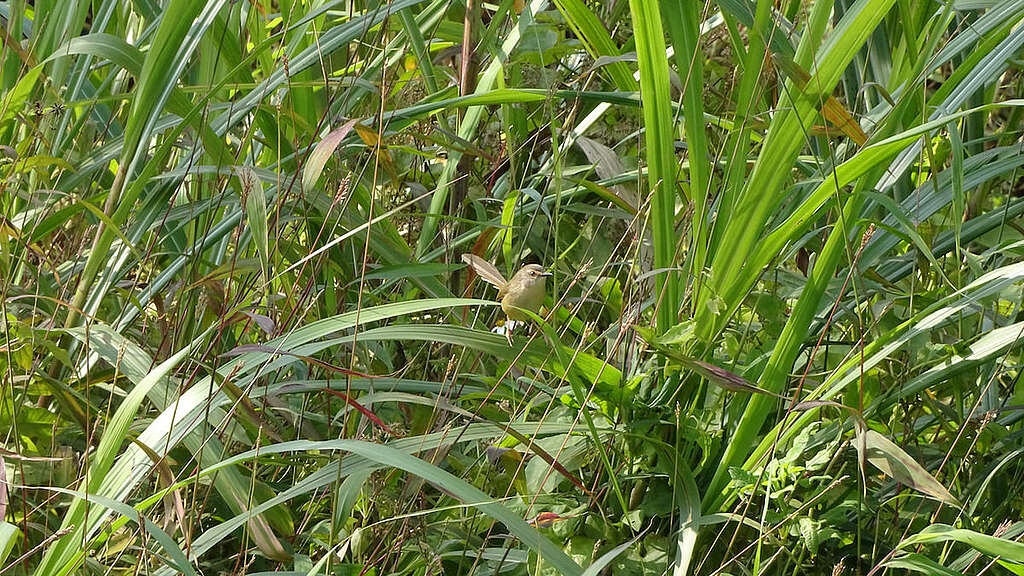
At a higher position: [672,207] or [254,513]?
[672,207]

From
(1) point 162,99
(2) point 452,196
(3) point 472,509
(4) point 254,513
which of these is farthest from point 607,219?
(4) point 254,513

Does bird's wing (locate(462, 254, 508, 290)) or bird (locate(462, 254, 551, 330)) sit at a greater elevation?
bird's wing (locate(462, 254, 508, 290))

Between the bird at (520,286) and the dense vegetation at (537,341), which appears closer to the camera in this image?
the dense vegetation at (537,341)

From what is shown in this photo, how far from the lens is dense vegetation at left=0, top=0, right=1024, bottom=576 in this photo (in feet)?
3.42

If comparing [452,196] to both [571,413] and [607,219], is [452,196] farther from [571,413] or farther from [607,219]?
[571,413]

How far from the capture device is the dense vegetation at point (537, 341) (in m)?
1.04

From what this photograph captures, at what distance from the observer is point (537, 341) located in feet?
3.89

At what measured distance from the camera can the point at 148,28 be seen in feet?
4.96

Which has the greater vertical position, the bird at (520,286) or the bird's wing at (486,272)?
the bird's wing at (486,272)

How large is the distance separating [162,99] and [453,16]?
729mm

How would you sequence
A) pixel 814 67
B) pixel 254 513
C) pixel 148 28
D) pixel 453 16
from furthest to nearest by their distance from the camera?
1. pixel 453 16
2. pixel 148 28
3. pixel 814 67
4. pixel 254 513

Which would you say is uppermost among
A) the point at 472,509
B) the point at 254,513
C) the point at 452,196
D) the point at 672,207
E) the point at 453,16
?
the point at 453,16

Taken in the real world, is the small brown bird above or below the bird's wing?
below

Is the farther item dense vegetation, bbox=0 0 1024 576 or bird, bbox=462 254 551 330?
bird, bbox=462 254 551 330
